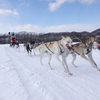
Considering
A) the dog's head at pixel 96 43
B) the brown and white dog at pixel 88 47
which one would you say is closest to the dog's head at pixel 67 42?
the brown and white dog at pixel 88 47

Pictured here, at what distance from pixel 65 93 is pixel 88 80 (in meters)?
1.10

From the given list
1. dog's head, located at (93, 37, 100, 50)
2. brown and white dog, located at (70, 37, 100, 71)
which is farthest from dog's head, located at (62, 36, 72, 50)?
dog's head, located at (93, 37, 100, 50)

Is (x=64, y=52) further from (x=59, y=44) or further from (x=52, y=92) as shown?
(x=52, y=92)

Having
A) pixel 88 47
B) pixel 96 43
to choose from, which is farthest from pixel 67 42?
pixel 96 43

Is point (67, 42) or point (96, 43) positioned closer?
point (67, 42)

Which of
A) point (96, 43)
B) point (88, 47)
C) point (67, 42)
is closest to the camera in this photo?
point (67, 42)

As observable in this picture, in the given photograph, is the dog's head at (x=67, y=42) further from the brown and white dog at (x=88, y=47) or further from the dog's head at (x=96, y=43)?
the dog's head at (x=96, y=43)

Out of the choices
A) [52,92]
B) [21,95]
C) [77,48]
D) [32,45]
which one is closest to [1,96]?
[21,95]

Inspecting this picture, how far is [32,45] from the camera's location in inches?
373

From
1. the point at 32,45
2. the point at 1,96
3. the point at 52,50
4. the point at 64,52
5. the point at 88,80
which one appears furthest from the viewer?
the point at 32,45

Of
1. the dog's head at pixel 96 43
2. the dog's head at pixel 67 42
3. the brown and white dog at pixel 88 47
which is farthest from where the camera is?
the brown and white dog at pixel 88 47

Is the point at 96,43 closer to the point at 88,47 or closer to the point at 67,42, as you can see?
the point at 88,47

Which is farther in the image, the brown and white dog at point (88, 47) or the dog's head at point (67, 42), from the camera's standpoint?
the brown and white dog at point (88, 47)

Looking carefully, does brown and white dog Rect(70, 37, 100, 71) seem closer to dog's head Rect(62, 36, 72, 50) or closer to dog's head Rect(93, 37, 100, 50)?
dog's head Rect(93, 37, 100, 50)
